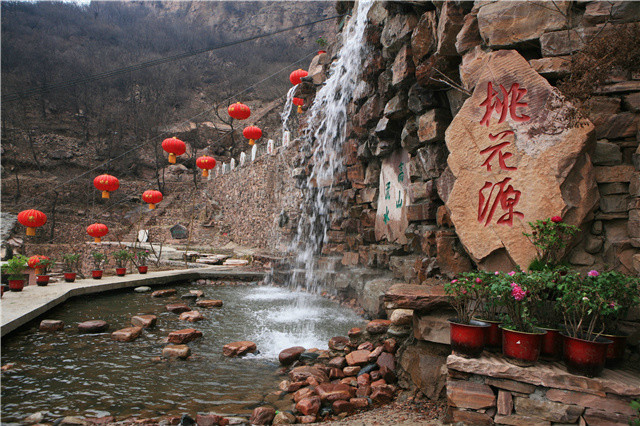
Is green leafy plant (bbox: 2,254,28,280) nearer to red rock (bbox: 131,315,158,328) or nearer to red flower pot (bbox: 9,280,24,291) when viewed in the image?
red flower pot (bbox: 9,280,24,291)

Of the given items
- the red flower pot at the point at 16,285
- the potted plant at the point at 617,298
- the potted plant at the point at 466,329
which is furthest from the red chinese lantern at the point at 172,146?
A: the potted plant at the point at 617,298

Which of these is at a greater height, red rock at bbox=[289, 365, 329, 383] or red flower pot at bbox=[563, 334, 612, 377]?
red flower pot at bbox=[563, 334, 612, 377]

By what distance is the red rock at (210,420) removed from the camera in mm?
2508

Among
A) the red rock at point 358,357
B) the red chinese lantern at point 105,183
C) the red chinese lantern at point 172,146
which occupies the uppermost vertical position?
the red chinese lantern at point 172,146

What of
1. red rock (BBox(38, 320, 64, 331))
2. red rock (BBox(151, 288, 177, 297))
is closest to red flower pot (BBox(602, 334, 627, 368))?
red rock (BBox(38, 320, 64, 331))

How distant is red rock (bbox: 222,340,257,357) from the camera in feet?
12.8

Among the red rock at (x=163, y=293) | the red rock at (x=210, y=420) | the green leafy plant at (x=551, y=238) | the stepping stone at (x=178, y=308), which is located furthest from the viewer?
the red rock at (x=163, y=293)

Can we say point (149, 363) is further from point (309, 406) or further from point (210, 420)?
point (309, 406)

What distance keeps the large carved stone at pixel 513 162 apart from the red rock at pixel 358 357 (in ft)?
4.58

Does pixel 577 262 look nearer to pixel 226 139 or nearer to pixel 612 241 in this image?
pixel 612 241

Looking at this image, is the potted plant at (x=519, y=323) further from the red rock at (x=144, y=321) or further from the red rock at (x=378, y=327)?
the red rock at (x=144, y=321)

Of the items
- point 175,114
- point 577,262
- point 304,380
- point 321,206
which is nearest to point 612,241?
point 577,262

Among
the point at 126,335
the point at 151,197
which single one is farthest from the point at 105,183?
the point at 126,335

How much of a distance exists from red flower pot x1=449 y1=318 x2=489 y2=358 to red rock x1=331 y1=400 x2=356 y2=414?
928mm
